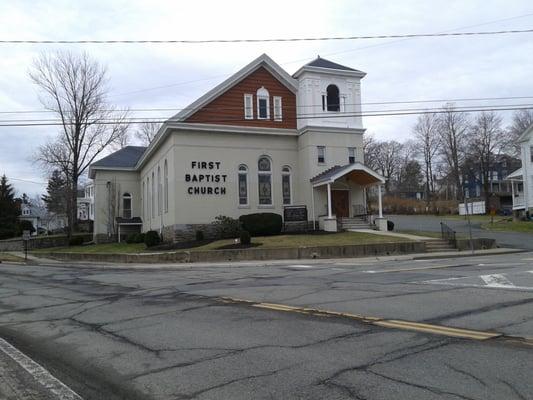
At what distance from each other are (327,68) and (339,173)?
7.78 metres

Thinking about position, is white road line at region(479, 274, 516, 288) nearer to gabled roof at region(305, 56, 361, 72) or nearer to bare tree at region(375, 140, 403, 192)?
gabled roof at region(305, 56, 361, 72)

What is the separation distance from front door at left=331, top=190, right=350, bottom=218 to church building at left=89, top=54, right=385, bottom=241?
7 cm

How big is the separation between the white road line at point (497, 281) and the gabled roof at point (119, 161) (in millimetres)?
41675

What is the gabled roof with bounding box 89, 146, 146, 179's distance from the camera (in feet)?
165

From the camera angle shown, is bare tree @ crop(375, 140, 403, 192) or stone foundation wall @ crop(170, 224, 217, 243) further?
bare tree @ crop(375, 140, 403, 192)

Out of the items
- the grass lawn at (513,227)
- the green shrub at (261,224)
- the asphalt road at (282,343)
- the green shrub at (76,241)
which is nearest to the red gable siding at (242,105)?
the green shrub at (261,224)

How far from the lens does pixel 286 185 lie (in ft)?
122

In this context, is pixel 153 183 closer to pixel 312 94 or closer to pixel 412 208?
pixel 312 94

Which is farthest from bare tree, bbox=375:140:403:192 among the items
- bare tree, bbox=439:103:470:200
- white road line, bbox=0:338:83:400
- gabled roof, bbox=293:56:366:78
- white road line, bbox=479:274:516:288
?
white road line, bbox=0:338:83:400

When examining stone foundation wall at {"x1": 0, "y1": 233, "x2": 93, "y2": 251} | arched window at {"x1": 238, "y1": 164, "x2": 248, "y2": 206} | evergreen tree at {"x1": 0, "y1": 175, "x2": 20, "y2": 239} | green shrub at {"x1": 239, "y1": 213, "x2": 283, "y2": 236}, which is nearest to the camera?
green shrub at {"x1": 239, "y1": 213, "x2": 283, "y2": 236}

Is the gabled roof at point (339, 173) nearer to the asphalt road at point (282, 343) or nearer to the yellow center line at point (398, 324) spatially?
the asphalt road at point (282, 343)

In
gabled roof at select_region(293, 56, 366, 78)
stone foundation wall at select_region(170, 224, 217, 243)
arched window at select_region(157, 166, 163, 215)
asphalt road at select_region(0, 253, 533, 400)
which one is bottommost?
asphalt road at select_region(0, 253, 533, 400)

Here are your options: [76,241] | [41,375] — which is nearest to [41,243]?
→ [76,241]

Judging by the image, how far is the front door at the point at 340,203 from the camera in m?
36.6
